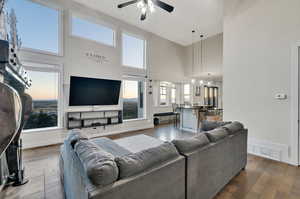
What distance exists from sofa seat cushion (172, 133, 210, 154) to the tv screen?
378 cm

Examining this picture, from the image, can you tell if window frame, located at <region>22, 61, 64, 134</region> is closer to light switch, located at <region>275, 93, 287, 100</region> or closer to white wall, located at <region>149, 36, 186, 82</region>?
white wall, located at <region>149, 36, 186, 82</region>

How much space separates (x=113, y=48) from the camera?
528 centimetres

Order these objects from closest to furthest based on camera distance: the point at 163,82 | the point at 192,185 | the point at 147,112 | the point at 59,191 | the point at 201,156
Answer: the point at 192,185
the point at 201,156
the point at 59,191
the point at 147,112
the point at 163,82

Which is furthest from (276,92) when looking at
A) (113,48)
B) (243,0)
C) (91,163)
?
(113,48)

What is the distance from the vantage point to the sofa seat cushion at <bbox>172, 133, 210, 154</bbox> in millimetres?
1548

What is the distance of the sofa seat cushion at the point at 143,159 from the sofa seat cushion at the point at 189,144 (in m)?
0.10

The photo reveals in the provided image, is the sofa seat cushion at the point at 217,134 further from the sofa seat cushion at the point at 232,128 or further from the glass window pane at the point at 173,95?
the glass window pane at the point at 173,95

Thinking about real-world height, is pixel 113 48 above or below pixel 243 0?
below

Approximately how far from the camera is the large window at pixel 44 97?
394 cm

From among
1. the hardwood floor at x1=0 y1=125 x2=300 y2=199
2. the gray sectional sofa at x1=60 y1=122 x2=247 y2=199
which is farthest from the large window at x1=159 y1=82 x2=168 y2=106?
the gray sectional sofa at x1=60 y1=122 x2=247 y2=199

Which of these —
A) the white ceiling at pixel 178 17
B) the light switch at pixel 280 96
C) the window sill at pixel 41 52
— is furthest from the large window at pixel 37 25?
the light switch at pixel 280 96

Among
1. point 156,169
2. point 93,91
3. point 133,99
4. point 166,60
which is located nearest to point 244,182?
point 156,169

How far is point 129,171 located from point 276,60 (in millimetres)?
3699

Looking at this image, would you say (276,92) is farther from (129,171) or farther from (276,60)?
(129,171)
